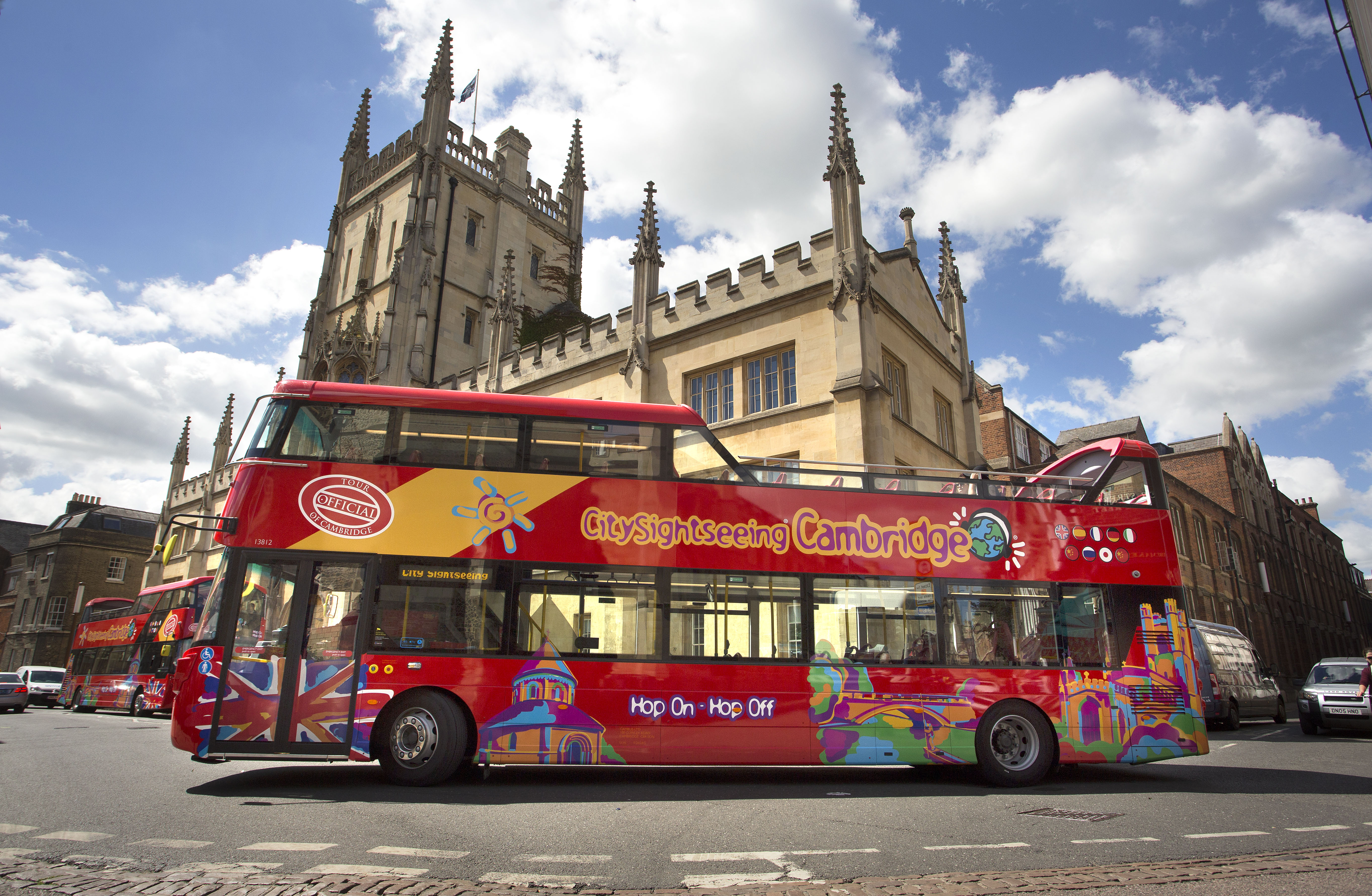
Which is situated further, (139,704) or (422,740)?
(139,704)

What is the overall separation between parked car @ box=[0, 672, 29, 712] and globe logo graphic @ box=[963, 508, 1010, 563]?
29015 mm

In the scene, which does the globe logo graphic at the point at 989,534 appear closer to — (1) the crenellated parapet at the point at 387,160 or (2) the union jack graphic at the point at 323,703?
(2) the union jack graphic at the point at 323,703

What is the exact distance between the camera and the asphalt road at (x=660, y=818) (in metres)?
4.68

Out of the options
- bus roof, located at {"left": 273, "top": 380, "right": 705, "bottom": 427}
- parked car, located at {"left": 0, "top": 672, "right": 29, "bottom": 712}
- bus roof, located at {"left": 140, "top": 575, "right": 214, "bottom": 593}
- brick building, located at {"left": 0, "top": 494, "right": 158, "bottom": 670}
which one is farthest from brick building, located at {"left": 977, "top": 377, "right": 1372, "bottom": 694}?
brick building, located at {"left": 0, "top": 494, "right": 158, "bottom": 670}

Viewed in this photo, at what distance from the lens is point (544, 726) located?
25.0 feet

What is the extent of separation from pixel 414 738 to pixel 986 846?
5381 millimetres

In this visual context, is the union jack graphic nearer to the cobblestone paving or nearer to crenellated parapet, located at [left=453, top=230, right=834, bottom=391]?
the cobblestone paving

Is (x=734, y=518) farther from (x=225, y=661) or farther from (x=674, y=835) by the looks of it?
(x=225, y=661)

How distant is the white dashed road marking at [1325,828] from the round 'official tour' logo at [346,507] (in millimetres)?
8476

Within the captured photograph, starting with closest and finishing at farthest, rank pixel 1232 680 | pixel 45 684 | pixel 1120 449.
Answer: pixel 1120 449 → pixel 1232 680 → pixel 45 684

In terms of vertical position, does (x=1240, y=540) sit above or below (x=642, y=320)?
below

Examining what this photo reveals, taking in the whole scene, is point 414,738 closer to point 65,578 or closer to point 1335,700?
point 1335,700

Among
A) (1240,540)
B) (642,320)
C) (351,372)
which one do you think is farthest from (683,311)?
(1240,540)

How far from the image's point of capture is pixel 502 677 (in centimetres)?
764
